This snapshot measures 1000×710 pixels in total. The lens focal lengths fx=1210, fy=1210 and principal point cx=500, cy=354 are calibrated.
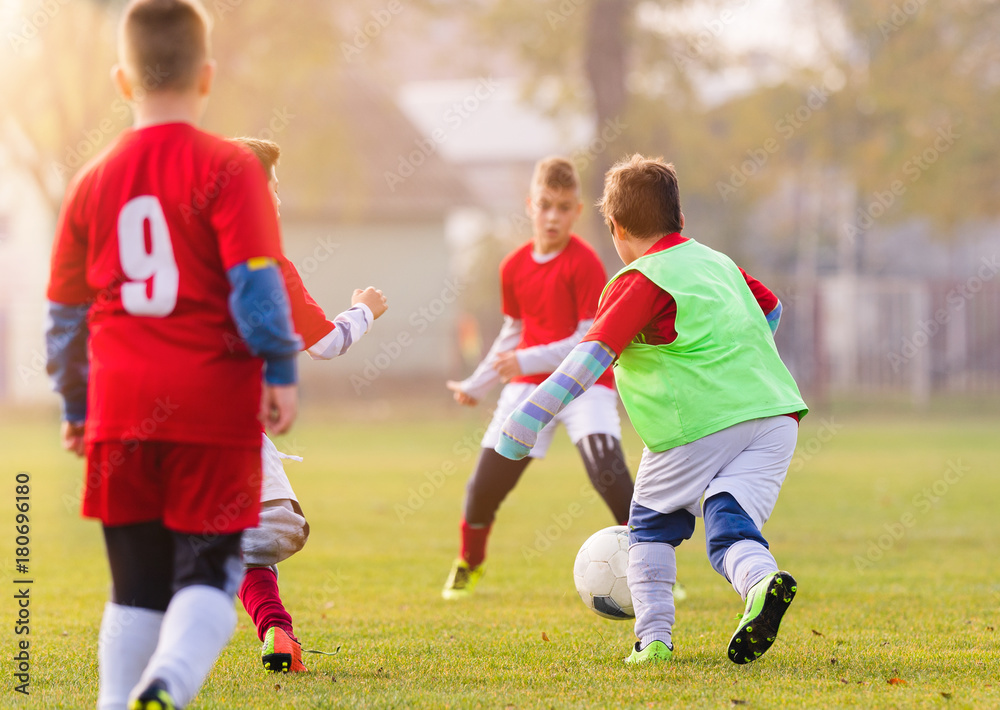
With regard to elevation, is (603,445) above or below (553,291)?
below

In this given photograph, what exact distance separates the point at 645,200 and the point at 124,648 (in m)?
2.31

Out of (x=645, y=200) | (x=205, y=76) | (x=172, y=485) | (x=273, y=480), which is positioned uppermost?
(x=205, y=76)

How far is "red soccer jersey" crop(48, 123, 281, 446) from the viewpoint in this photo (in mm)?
3012

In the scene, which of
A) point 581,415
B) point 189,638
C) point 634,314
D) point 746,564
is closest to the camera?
point 189,638

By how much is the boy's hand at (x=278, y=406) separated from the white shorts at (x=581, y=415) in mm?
2742

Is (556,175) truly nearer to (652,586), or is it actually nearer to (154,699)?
(652,586)

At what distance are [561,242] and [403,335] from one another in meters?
23.8

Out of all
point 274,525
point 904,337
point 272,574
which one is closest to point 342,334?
point 274,525

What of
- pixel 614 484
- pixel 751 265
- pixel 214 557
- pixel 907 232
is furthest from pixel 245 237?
pixel 907 232

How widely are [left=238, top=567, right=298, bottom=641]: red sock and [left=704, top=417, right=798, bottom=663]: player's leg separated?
1571 mm

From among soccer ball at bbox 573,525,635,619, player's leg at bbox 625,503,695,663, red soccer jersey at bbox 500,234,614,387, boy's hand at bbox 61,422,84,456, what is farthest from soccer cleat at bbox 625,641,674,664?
boy's hand at bbox 61,422,84,456

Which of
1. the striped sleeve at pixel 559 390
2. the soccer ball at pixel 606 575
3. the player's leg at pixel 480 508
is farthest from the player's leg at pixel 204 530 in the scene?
the player's leg at pixel 480 508

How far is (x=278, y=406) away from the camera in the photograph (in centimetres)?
307

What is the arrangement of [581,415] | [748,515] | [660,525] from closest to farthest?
1. [748,515]
2. [660,525]
3. [581,415]
